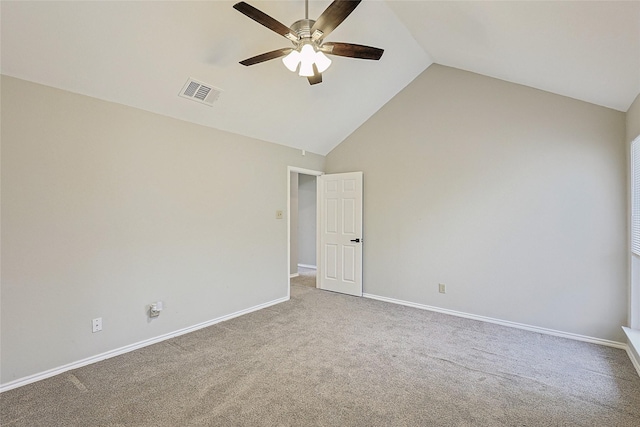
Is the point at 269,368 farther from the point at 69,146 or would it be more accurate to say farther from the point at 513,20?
the point at 513,20

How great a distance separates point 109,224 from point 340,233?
323 cm

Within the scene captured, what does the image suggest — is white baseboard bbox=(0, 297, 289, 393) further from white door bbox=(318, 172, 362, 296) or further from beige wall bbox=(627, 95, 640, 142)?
beige wall bbox=(627, 95, 640, 142)

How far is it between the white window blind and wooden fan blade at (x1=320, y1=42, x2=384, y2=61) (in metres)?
2.52

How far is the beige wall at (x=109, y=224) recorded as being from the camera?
2324mm

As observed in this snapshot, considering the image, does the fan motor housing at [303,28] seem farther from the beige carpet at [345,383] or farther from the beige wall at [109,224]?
the beige carpet at [345,383]

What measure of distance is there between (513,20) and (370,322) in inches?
130

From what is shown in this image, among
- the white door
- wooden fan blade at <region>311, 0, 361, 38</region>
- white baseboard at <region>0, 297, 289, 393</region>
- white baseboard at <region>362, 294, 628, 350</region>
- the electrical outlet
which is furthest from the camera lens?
the white door

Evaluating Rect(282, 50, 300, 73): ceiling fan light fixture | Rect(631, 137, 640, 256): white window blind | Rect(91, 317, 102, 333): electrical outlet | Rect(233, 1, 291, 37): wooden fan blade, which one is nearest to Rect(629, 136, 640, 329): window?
Rect(631, 137, 640, 256): white window blind

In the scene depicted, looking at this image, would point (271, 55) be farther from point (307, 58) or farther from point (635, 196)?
point (635, 196)

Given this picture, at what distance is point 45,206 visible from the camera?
2428 mm

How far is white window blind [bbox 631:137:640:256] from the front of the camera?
272 cm

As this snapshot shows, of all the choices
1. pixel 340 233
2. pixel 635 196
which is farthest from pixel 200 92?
pixel 635 196

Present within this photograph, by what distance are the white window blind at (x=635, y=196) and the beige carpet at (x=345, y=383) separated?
1.10m

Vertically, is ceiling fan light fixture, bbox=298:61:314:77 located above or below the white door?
above
